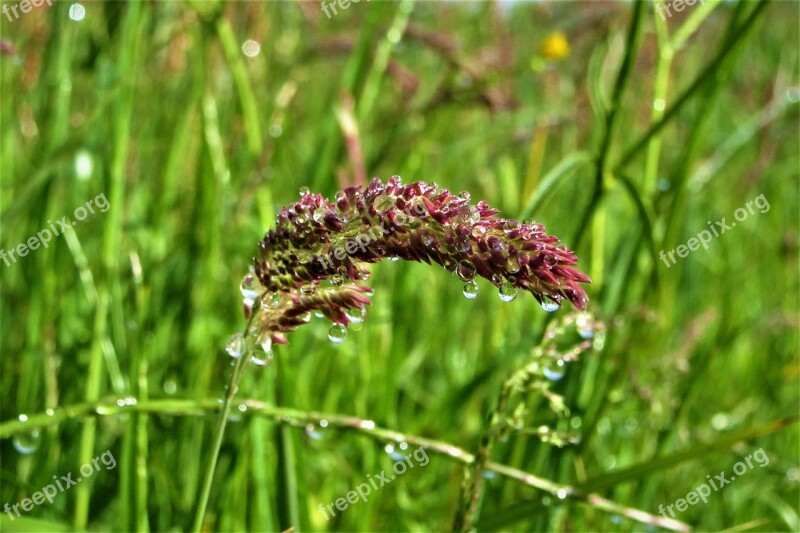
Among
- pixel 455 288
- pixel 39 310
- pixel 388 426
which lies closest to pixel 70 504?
pixel 39 310

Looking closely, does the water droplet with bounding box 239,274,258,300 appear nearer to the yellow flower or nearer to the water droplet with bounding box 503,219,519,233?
the water droplet with bounding box 503,219,519,233

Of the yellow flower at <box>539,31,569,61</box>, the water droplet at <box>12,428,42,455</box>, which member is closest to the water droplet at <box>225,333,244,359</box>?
the water droplet at <box>12,428,42,455</box>

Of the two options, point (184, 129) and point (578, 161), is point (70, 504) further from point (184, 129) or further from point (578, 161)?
point (578, 161)

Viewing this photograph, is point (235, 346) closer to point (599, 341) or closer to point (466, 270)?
point (466, 270)

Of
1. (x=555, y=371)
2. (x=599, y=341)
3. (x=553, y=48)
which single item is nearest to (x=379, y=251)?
(x=555, y=371)

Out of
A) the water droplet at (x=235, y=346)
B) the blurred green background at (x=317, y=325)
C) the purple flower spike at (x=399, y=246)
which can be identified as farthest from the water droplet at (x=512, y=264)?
the blurred green background at (x=317, y=325)

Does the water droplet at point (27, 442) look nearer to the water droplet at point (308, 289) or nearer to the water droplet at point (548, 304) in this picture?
the water droplet at point (308, 289)
